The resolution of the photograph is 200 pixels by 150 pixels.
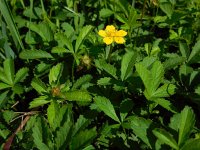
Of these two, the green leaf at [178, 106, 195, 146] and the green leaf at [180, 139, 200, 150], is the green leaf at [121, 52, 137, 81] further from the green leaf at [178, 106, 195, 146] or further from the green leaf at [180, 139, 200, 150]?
the green leaf at [180, 139, 200, 150]

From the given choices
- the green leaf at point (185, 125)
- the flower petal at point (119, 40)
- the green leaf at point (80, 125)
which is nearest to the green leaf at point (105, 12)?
the flower petal at point (119, 40)

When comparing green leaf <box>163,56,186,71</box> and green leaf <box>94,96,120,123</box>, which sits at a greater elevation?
green leaf <box>163,56,186,71</box>

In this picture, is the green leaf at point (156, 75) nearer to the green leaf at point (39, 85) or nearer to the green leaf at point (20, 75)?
the green leaf at point (39, 85)

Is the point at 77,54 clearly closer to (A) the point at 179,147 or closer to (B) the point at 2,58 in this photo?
(B) the point at 2,58

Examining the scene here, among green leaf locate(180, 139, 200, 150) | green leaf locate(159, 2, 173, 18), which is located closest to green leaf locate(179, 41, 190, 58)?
green leaf locate(159, 2, 173, 18)

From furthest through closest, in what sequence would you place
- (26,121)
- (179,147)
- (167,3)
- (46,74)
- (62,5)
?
(62,5) < (167,3) < (46,74) < (26,121) < (179,147)

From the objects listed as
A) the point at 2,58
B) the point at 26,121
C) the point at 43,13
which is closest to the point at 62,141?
the point at 26,121

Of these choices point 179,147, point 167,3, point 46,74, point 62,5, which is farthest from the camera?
point 62,5
